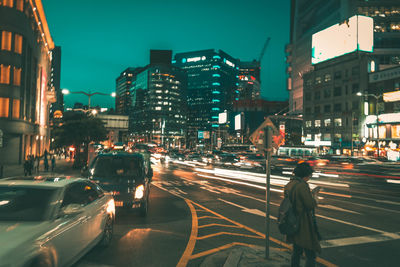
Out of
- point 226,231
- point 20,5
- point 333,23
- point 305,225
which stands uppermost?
point 333,23

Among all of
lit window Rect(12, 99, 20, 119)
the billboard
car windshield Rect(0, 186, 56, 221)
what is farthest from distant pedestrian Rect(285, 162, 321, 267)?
the billboard

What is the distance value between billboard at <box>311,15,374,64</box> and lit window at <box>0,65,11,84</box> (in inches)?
2537

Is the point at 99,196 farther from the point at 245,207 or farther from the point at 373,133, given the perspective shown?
the point at 373,133

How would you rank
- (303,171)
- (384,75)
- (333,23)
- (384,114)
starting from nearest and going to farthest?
1. (303,171)
2. (384,114)
3. (384,75)
4. (333,23)

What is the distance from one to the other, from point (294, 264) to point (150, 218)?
575 cm

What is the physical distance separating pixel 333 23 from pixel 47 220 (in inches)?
3863

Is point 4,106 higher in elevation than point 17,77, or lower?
lower

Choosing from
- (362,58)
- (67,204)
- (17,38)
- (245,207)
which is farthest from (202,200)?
(362,58)

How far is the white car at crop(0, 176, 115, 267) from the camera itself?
12.8 feet

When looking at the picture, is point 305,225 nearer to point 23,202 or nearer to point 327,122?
point 23,202

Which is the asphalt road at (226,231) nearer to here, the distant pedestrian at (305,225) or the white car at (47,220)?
the white car at (47,220)

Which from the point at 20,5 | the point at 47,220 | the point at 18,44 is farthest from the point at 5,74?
the point at 47,220

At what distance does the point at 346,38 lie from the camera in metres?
68.6

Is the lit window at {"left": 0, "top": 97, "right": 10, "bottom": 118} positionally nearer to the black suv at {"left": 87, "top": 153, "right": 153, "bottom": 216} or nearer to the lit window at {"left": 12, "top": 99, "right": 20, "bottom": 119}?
the lit window at {"left": 12, "top": 99, "right": 20, "bottom": 119}
